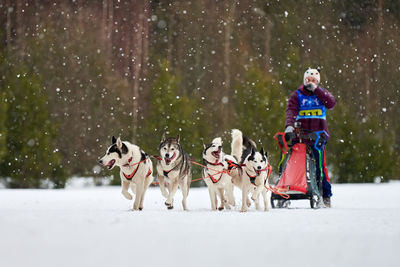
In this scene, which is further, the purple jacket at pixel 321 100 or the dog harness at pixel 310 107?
the dog harness at pixel 310 107

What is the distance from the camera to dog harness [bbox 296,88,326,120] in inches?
352

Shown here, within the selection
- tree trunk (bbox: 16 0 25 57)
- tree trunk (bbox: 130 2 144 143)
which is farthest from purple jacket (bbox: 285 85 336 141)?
tree trunk (bbox: 130 2 144 143)

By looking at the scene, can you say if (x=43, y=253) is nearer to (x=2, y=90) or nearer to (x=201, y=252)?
(x=201, y=252)

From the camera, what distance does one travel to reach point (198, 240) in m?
5.04

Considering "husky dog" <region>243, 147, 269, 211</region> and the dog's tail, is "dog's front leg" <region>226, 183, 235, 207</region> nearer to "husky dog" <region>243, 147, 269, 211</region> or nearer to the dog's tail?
"husky dog" <region>243, 147, 269, 211</region>

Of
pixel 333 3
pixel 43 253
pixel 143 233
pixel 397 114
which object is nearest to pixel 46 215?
pixel 143 233

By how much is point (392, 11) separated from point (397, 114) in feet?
19.7

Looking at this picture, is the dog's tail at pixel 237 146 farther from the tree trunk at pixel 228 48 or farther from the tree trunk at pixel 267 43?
the tree trunk at pixel 267 43

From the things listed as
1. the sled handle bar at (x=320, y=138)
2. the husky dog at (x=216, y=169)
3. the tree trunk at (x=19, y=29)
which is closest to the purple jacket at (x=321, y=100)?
the sled handle bar at (x=320, y=138)

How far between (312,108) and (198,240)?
444 centimetres

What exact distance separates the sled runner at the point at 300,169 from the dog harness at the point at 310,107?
0.28 metres

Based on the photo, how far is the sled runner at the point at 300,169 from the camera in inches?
336

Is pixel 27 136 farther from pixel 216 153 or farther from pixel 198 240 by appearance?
pixel 198 240

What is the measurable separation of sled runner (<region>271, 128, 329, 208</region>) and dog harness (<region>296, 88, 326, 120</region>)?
10.8 inches
